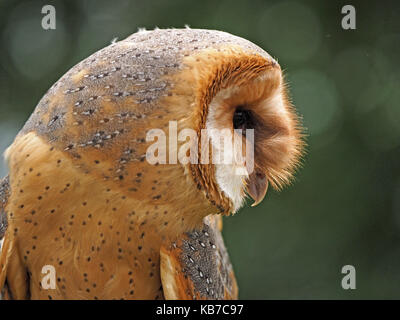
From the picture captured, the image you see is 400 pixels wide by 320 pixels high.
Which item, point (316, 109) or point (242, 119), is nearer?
point (242, 119)

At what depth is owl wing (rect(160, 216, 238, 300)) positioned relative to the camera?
1496mm

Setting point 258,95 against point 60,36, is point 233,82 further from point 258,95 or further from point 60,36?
point 60,36

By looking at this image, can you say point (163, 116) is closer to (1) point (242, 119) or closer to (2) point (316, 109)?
(1) point (242, 119)

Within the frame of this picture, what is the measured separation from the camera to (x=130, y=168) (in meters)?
1.36

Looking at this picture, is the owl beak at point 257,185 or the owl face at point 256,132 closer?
the owl face at point 256,132

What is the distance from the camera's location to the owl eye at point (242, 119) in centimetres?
151

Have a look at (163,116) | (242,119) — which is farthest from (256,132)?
(163,116)

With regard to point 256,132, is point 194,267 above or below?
below

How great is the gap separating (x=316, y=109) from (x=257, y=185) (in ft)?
8.69

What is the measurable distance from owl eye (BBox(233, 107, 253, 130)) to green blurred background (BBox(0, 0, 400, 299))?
2504 millimetres

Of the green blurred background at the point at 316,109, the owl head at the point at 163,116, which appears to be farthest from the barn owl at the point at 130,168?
the green blurred background at the point at 316,109

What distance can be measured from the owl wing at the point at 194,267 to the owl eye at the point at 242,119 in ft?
1.16

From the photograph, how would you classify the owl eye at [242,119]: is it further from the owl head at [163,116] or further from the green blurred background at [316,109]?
the green blurred background at [316,109]
